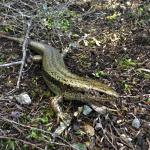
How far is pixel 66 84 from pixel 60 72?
0.25m

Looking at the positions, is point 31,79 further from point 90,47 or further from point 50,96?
point 90,47

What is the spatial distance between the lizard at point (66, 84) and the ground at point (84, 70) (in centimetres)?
10

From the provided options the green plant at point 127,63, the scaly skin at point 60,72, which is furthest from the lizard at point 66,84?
the green plant at point 127,63

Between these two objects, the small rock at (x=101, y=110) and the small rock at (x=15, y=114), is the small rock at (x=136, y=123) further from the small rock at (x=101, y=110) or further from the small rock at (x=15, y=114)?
the small rock at (x=15, y=114)

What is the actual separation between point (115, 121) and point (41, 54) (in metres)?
1.72

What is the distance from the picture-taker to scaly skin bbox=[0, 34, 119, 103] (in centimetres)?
479

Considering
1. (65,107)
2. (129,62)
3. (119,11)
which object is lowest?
(65,107)

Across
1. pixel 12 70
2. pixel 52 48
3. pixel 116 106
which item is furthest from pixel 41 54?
pixel 116 106

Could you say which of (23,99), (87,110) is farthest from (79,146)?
(23,99)

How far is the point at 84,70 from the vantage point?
5488mm

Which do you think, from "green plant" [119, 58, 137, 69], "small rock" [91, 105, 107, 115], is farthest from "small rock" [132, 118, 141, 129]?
"green plant" [119, 58, 137, 69]

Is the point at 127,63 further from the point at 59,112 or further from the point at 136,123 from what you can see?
the point at 59,112

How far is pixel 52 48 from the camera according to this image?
592 cm

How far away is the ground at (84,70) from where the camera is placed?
4.47 m
